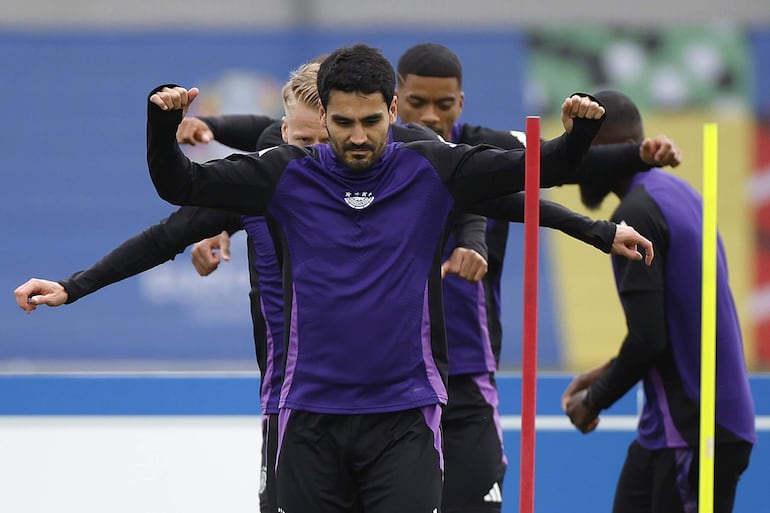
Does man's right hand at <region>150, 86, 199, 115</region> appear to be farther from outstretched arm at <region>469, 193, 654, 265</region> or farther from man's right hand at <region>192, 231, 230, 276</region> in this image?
man's right hand at <region>192, 231, 230, 276</region>

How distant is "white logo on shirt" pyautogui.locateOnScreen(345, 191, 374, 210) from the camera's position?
3043 millimetres

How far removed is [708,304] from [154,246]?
1.46 metres

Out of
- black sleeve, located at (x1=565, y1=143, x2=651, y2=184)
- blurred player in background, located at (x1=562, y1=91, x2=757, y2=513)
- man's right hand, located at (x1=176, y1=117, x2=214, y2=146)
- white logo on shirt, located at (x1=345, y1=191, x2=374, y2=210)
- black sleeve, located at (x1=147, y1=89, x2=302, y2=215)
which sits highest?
man's right hand, located at (x1=176, y1=117, x2=214, y2=146)

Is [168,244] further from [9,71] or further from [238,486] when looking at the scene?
[9,71]

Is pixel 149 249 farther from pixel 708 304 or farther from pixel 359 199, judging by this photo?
pixel 708 304

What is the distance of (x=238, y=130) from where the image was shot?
15.3 feet

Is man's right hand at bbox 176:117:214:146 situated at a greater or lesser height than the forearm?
greater

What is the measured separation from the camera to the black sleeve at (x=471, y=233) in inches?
149

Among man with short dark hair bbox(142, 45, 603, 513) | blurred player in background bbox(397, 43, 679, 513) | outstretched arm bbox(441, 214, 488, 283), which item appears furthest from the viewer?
blurred player in background bbox(397, 43, 679, 513)

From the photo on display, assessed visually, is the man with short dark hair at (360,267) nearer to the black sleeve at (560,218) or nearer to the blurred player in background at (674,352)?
the black sleeve at (560,218)

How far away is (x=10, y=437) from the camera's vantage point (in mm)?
5367

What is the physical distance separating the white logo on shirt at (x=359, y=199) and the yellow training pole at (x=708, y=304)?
1044mm

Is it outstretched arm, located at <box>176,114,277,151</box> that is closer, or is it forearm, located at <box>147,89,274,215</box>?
forearm, located at <box>147,89,274,215</box>

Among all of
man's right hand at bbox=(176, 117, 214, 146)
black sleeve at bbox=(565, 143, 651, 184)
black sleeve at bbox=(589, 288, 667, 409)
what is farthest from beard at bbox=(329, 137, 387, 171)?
man's right hand at bbox=(176, 117, 214, 146)
